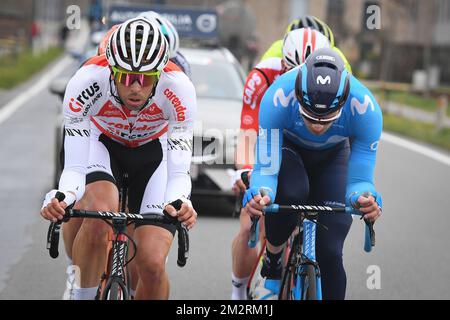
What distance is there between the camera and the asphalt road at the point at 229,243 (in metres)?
8.53

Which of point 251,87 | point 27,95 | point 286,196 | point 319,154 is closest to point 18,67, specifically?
point 27,95

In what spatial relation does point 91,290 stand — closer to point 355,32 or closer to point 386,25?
point 386,25

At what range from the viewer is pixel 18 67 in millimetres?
36188

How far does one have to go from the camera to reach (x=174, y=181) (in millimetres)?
5883

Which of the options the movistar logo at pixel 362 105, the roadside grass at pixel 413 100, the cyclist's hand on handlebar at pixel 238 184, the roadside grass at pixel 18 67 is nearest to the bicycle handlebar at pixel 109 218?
the movistar logo at pixel 362 105

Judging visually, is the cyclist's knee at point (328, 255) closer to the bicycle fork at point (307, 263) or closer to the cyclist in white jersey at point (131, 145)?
the bicycle fork at point (307, 263)

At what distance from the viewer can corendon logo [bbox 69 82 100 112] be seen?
600 cm

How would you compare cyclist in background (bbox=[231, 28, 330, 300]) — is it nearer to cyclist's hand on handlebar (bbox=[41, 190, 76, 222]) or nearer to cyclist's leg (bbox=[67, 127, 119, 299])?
cyclist's leg (bbox=[67, 127, 119, 299])

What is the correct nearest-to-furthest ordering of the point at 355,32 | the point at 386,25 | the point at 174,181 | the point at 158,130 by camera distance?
the point at 174,181
the point at 158,130
the point at 386,25
the point at 355,32

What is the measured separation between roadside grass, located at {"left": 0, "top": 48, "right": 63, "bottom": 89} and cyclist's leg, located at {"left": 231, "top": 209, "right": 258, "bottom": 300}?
2331 cm

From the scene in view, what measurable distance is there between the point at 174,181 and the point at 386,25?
4686cm

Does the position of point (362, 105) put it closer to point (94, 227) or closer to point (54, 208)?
point (94, 227)

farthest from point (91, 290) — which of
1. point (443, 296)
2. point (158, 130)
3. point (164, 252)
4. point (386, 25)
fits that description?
point (386, 25)

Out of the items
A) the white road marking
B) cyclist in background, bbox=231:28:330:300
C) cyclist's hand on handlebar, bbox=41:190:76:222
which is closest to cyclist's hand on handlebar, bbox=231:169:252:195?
cyclist in background, bbox=231:28:330:300
